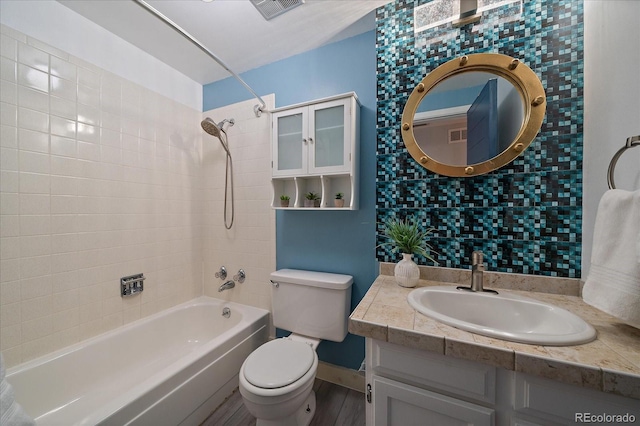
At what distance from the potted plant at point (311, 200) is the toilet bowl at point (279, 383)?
0.87m

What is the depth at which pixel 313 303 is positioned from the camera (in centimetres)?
147

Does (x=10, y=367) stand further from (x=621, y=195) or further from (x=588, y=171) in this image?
(x=588, y=171)

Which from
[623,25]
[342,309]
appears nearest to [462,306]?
[342,309]

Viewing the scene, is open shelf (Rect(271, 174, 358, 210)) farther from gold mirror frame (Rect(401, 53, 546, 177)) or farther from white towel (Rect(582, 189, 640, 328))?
white towel (Rect(582, 189, 640, 328))

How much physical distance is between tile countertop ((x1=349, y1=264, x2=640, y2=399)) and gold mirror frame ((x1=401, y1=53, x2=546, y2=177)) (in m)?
0.67

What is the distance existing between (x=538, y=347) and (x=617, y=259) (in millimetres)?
377

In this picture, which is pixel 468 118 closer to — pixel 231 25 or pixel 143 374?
pixel 231 25

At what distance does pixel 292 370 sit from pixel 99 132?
6.22 ft

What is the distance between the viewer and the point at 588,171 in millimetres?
977

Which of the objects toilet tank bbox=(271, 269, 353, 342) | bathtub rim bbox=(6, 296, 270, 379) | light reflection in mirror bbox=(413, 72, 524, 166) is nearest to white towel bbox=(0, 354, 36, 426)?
bathtub rim bbox=(6, 296, 270, 379)

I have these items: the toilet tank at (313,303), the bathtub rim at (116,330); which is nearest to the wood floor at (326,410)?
the toilet tank at (313,303)

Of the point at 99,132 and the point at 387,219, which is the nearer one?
the point at 387,219

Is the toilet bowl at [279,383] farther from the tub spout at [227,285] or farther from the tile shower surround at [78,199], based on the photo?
the tile shower surround at [78,199]

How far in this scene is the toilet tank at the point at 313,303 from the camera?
4.67 feet
